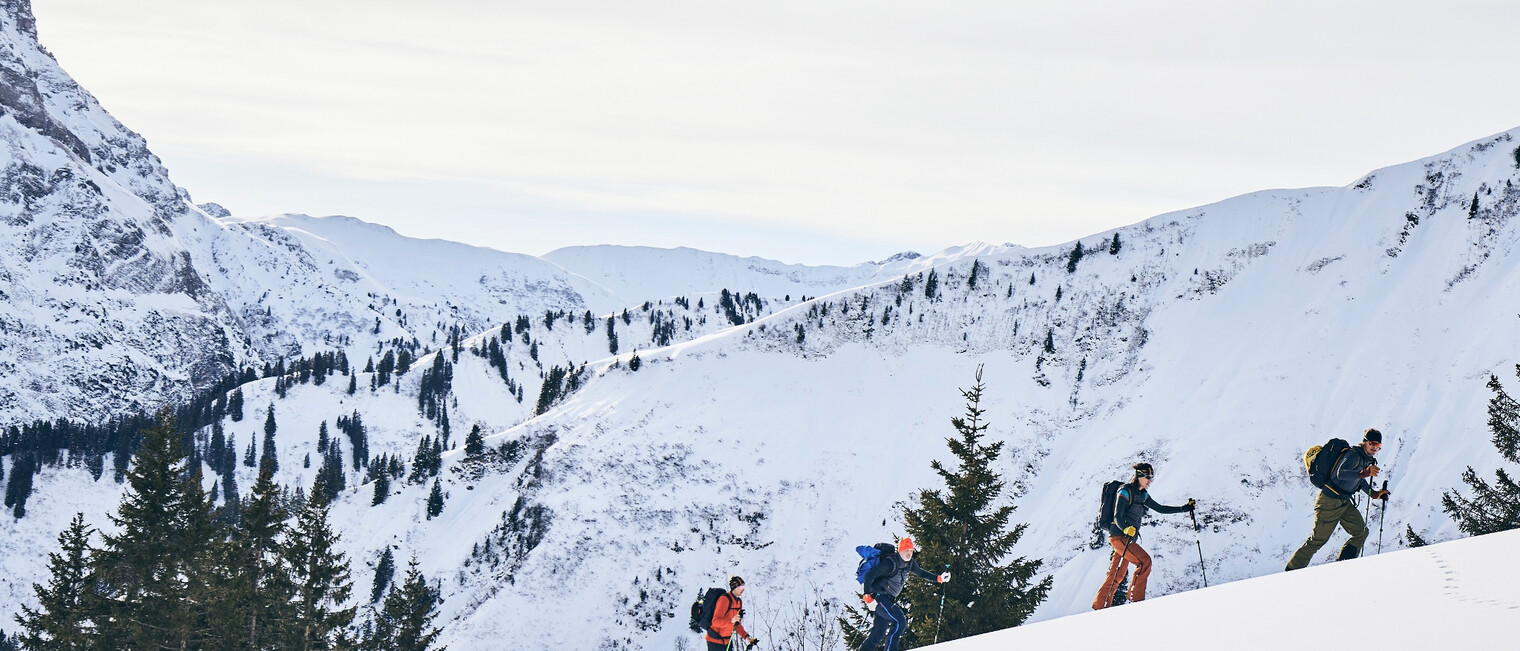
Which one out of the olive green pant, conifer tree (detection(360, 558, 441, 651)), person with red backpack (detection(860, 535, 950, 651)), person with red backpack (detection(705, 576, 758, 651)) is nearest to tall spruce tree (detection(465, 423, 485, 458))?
conifer tree (detection(360, 558, 441, 651))

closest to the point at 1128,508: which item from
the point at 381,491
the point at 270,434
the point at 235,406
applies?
the point at 381,491

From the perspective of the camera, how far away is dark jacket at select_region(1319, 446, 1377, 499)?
47.2 feet

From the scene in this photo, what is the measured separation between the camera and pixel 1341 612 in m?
8.85

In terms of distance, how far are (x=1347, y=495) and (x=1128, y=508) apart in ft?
10.6

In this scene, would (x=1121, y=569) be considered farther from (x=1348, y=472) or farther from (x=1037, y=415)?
(x=1037, y=415)

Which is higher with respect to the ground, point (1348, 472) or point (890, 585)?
point (1348, 472)

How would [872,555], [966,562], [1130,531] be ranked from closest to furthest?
[872,555] → [1130,531] → [966,562]

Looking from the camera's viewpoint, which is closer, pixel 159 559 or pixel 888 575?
pixel 888 575

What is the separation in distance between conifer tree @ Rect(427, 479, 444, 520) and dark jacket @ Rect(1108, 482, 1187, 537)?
259ft

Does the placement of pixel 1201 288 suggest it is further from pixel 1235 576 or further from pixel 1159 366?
pixel 1235 576

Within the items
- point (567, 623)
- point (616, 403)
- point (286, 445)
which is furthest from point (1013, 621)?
point (286, 445)

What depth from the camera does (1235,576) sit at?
5534 cm

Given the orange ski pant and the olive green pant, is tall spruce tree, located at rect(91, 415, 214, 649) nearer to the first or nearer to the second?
the orange ski pant

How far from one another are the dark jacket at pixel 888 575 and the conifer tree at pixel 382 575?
71.2 meters
